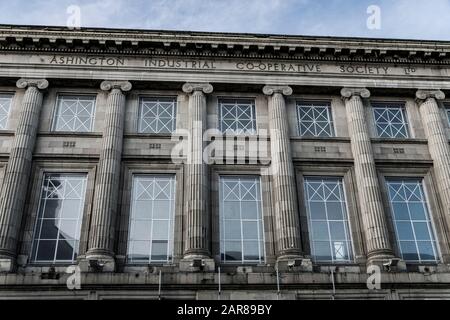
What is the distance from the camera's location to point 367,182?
742 inches

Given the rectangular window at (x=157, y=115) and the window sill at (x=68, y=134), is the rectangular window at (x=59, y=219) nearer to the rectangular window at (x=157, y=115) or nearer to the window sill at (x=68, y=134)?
the window sill at (x=68, y=134)

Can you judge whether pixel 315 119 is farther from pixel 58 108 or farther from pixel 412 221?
pixel 58 108

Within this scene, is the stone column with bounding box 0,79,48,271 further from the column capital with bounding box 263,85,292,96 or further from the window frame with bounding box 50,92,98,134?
the column capital with bounding box 263,85,292,96

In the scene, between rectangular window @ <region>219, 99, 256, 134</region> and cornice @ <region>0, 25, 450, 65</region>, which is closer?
rectangular window @ <region>219, 99, 256, 134</region>

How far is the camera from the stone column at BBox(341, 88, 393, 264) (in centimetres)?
1762

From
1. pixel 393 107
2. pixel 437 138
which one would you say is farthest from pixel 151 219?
pixel 437 138

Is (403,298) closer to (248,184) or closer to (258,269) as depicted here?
(258,269)

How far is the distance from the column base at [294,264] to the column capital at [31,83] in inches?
449

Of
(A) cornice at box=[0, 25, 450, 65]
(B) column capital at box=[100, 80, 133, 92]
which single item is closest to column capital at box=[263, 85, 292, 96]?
(A) cornice at box=[0, 25, 450, 65]

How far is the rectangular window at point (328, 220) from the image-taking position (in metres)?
18.1

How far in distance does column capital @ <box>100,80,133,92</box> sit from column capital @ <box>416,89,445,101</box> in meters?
11.9

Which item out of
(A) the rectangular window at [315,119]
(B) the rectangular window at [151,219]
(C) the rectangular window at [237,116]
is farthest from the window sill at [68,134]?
A: (A) the rectangular window at [315,119]

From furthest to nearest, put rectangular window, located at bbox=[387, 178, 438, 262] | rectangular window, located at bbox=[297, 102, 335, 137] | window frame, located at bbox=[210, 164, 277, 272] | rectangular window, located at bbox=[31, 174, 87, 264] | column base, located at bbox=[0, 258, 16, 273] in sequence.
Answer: rectangular window, located at bbox=[297, 102, 335, 137] < rectangular window, located at bbox=[387, 178, 438, 262] < window frame, located at bbox=[210, 164, 277, 272] < rectangular window, located at bbox=[31, 174, 87, 264] < column base, located at bbox=[0, 258, 16, 273]
